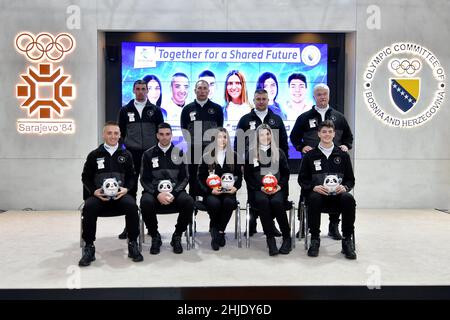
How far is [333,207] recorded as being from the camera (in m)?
4.19

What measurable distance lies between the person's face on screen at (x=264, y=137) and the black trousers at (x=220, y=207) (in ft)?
1.87

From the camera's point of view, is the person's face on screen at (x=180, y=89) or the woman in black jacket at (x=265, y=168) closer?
the woman in black jacket at (x=265, y=168)

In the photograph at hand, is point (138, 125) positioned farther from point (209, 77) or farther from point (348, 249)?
point (348, 249)

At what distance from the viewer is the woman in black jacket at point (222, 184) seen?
14.4ft

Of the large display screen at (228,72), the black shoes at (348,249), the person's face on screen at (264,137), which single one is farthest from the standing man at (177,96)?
the black shoes at (348,249)

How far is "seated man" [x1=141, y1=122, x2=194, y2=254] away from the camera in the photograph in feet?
13.8

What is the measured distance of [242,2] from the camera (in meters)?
6.66

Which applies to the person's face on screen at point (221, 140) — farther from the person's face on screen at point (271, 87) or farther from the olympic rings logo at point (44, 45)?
the olympic rings logo at point (44, 45)

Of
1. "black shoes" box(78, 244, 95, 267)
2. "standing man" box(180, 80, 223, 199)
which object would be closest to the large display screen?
"standing man" box(180, 80, 223, 199)

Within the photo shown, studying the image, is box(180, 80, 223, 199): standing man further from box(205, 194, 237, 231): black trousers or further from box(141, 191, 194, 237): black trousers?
box(141, 191, 194, 237): black trousers

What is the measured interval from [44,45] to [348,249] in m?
4.85
